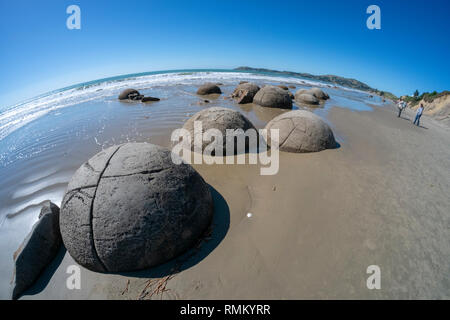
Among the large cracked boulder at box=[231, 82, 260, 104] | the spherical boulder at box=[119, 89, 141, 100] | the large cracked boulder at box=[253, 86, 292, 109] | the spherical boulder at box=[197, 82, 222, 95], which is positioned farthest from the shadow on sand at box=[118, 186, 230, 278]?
the spherical boulder at box=[197, 82, 222, 95]

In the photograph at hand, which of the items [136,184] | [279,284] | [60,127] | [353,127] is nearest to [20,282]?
[136,184]

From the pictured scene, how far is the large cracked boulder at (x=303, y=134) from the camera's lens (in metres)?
5.32

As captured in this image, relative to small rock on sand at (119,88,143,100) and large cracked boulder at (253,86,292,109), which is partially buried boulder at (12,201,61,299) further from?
small rock on sand at (119,88,143,100)

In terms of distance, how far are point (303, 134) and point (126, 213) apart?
4.98 m

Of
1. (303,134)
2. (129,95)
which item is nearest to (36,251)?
(303,134)

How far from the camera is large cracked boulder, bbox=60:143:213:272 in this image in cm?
213

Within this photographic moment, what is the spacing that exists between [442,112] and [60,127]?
2633cm

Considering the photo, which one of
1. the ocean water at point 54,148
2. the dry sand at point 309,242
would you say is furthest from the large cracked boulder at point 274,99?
the dry sand at point 309,242

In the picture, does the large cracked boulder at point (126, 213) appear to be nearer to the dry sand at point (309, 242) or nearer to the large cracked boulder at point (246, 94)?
the dry sand at point (309, 242)

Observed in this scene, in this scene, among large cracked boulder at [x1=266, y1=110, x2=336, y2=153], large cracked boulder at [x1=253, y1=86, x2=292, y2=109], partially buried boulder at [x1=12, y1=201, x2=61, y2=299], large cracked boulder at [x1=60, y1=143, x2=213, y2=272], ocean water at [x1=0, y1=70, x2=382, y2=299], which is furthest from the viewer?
large cracked boulder at [x1=253, y1=86, x2=292, y2=109]

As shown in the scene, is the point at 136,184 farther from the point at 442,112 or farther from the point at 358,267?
the point at 442,112

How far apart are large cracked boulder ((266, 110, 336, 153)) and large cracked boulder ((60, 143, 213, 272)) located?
12.8 feet

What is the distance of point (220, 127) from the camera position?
5.18 metres

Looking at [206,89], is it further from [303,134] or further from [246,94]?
[303,134]
